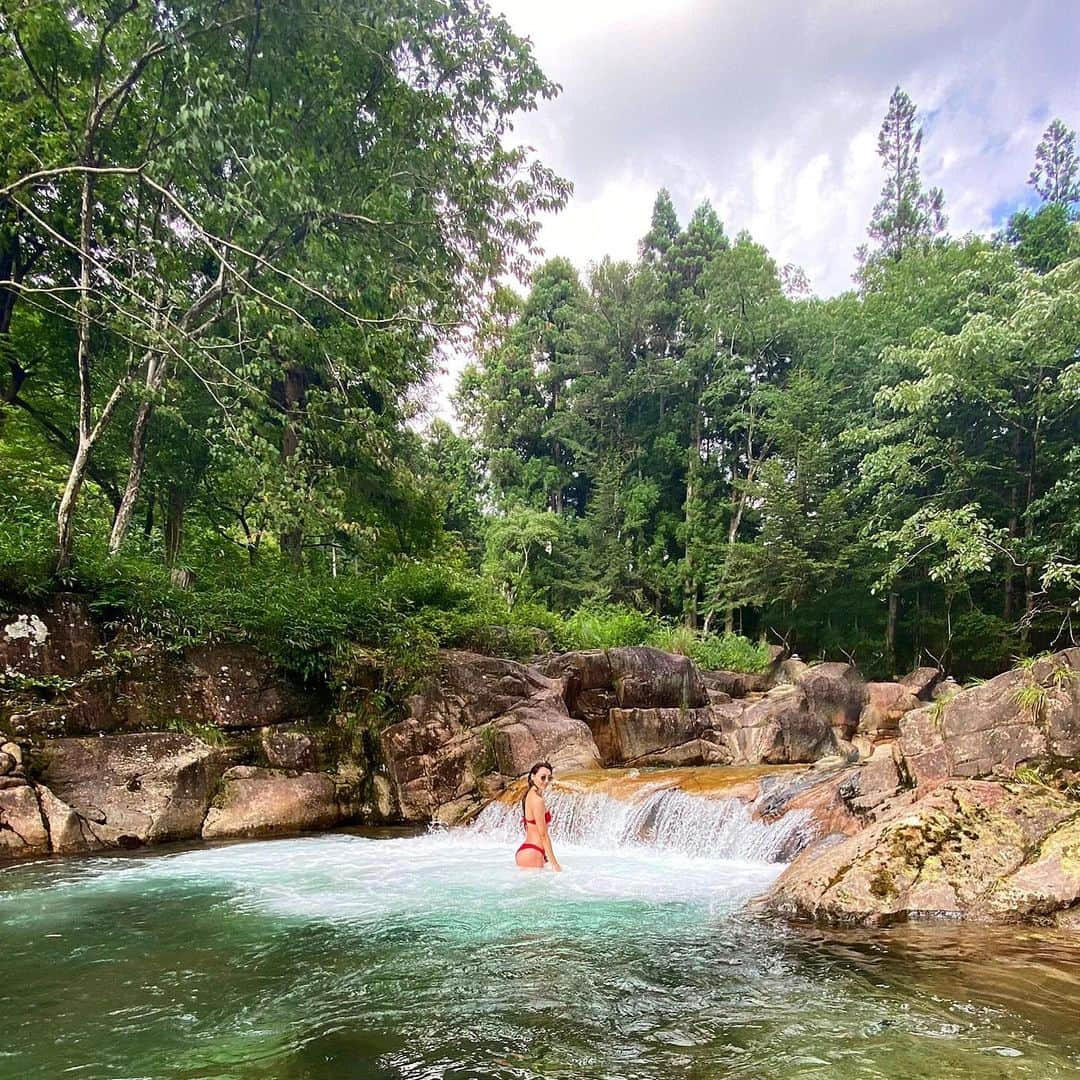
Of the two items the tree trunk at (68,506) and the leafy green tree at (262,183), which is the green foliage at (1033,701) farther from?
the tree trunk at (68,506)

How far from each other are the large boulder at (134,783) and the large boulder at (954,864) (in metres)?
7.55

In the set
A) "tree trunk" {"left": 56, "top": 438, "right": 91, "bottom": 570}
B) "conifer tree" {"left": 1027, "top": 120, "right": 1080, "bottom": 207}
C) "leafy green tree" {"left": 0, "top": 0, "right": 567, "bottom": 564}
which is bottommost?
"tree trunk" {"left": 56, "top": 438, "right": 91, "bottom": 570}

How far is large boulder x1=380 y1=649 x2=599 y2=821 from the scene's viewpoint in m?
11.0

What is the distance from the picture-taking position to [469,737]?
11531mm

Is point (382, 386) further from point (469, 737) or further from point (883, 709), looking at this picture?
point (883, 709)

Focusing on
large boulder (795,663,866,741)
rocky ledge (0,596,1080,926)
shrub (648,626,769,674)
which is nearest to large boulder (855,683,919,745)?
rocky ledge (0,596,1080,926)

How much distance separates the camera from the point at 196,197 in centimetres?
1100

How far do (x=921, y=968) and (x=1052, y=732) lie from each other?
3.70 metres

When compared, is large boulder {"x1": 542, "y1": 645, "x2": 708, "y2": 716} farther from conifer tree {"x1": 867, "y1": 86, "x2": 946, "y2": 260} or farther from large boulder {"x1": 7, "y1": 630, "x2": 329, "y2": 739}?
conifer tree {"x1": 867, "y1": 86, "x2": 946, "y2": 260}

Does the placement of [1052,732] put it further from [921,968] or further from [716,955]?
[716,955]

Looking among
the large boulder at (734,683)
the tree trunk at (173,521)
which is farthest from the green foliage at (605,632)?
the tree trunk at (173,521)

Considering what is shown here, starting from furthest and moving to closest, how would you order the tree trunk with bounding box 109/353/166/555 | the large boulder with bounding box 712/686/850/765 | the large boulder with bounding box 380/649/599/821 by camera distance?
the large boulder with bounding box 712/686/850/765, the tree trunk with bounding box 109/353/166/555, the large boulder with bounding box 380/649/599/821

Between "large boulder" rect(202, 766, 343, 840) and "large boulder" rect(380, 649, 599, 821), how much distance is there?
3.61ft

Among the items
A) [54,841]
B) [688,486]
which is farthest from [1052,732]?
[688,486]
